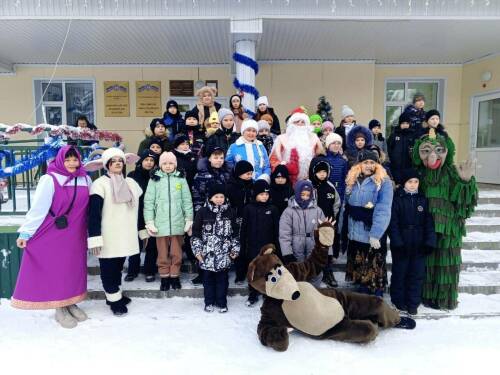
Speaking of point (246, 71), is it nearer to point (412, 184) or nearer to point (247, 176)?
point (247, 176)

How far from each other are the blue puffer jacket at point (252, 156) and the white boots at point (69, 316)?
6.91 feet

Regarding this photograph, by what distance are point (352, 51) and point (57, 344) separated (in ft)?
23.7

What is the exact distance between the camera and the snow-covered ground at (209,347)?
2.73 m

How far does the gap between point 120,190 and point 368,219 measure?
238 cm

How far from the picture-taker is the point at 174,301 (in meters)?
3.80

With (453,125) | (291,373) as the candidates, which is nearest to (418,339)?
(291,373)

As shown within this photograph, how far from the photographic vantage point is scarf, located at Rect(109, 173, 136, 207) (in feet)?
11.1

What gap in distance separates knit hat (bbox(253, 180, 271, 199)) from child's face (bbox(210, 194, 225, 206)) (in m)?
0.34

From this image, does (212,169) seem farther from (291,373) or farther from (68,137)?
(68,137)

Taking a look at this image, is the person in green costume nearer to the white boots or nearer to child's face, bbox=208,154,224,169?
child's face, bbox=208,154,224,169

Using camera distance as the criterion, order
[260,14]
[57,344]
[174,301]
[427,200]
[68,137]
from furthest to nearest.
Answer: [260,14] < [68,137] < [174,301] < [427,200] < [57,344]

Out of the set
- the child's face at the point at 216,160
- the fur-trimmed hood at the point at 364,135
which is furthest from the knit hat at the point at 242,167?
the fur-trimmed hood at the point at 364,135

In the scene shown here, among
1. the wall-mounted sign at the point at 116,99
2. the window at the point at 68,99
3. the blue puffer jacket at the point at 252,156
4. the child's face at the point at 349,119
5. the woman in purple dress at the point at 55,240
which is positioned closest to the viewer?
the woman in purple dress at the point at 55,240

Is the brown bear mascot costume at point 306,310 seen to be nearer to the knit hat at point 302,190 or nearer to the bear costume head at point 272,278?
the bear costume head at point 272,278
